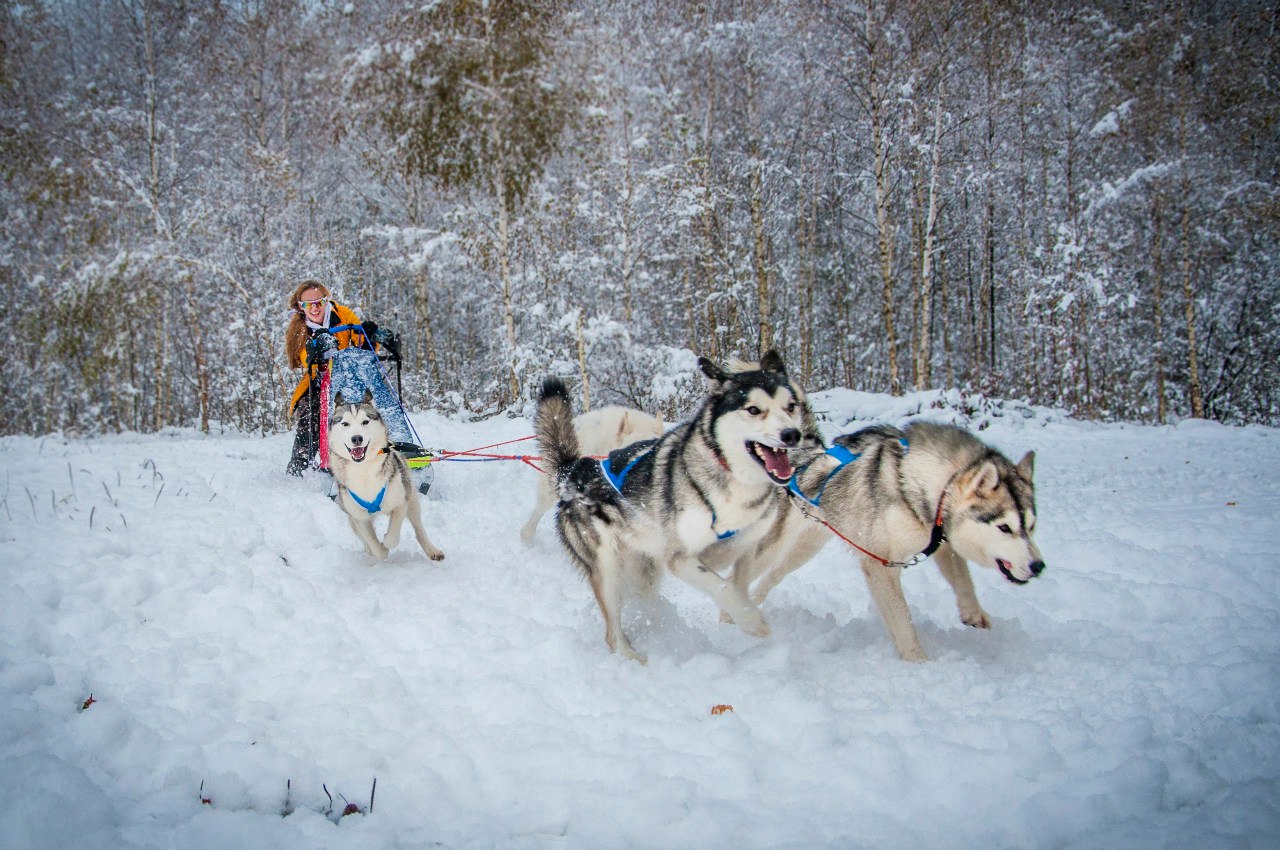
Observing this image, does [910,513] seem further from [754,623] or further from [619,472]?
[619,472]

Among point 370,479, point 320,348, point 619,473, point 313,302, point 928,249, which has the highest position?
point 928,249

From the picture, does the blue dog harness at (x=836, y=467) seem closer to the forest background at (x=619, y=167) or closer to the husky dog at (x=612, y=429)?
the husky dog at (x=612, y=429)

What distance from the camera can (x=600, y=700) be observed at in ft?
7.25

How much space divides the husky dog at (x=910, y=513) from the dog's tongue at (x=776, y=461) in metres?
0.25

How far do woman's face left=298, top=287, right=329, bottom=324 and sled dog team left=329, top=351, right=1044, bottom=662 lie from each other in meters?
3.31

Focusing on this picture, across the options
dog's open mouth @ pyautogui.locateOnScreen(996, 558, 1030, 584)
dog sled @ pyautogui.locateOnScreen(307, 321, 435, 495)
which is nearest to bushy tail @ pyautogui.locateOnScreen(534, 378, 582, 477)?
dog's open mouth @ pyautogui.locateOnScreen(996, 558, 1030, 584)

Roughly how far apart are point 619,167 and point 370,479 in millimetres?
9520

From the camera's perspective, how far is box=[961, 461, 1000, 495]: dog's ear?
225 centimetres

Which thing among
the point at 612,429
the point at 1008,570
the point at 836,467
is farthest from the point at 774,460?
the point at 612,429

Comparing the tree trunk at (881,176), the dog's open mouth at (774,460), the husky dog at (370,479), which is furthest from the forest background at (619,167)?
the dog's open mouth at (774,460)

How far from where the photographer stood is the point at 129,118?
11484 mm

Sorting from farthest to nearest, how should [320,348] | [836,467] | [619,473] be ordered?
[320,348] < [619,473] < [836,467]

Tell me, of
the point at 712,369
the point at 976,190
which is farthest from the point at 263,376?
the point at 976,190

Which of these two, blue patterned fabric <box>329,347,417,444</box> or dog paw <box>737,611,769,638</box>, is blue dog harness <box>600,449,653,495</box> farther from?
blue patterned fabric <box>329,347,417,444</box>
